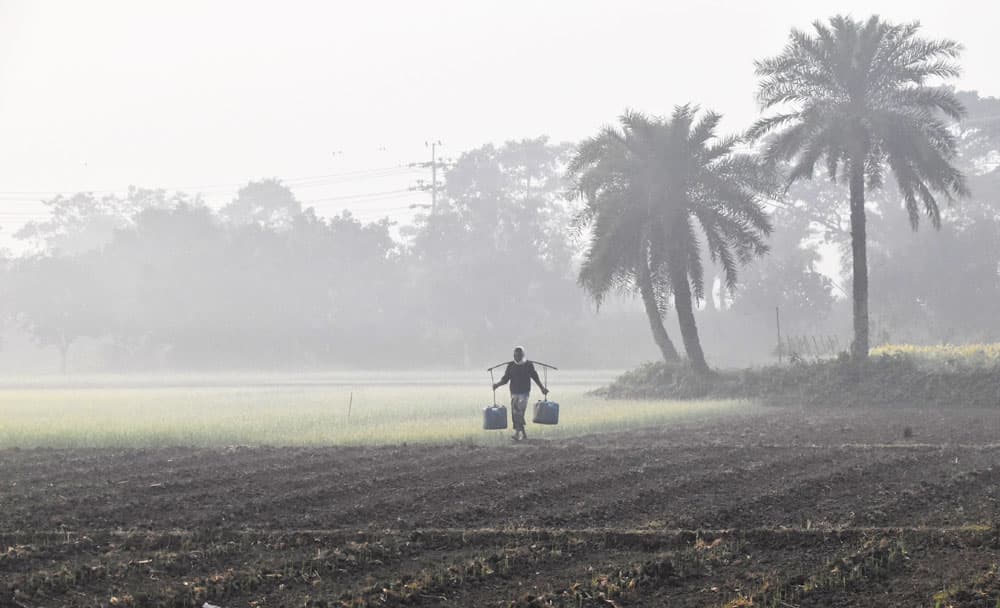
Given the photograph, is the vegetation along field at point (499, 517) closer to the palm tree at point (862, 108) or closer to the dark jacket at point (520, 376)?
the dark jacket at point (520, 376)

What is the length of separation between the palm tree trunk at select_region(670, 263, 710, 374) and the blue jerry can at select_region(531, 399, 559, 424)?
62.7 feet

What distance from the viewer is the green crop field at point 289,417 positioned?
2419cm

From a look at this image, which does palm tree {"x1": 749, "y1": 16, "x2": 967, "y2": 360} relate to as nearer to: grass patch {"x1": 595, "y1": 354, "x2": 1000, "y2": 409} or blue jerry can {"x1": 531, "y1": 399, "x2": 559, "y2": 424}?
grass patch {"x1": 595, "y1": 354, "x2": 1000, "y2": 409}

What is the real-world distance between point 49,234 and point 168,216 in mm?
40747

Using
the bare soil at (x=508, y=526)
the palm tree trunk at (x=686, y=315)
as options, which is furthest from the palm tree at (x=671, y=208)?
the bare soil at (x=508, y=526)

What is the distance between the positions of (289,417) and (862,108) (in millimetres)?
21816

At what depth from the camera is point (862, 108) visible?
1548 inches

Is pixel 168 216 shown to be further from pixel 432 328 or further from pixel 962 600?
pixel 962 600

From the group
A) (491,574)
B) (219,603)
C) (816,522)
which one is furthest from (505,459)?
(219,603)

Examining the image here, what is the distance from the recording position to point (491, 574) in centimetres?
1041

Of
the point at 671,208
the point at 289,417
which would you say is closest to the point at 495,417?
the point at 289,417

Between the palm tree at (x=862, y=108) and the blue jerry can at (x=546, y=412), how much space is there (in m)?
18.3

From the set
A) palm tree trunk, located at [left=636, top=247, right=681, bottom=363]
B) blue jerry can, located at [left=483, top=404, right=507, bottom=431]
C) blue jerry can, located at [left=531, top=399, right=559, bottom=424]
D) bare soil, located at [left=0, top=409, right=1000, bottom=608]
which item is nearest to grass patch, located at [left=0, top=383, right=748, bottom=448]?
blue jerry can, located at [left=483, top=404, right=507, bottom=431]

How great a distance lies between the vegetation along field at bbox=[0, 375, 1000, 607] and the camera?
388 inches
